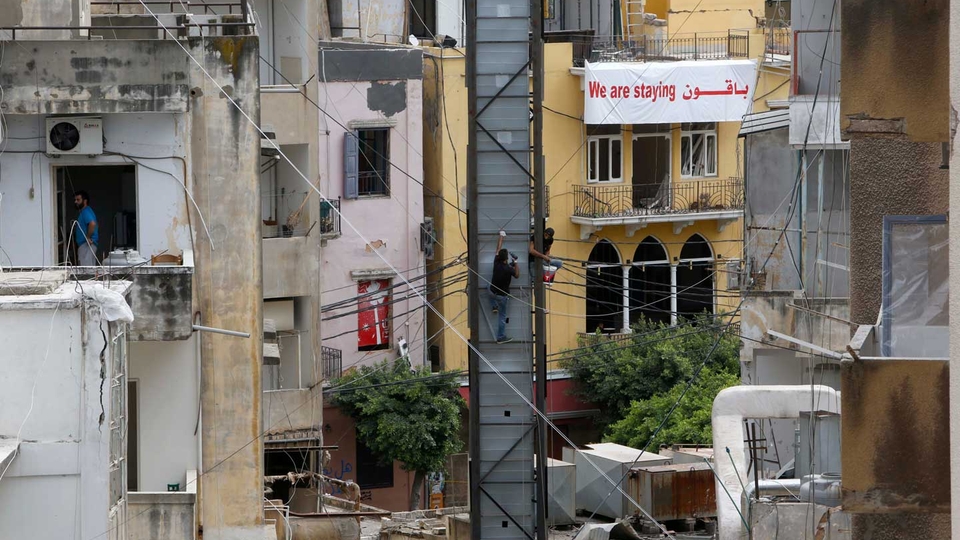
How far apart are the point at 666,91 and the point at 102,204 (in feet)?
87.8

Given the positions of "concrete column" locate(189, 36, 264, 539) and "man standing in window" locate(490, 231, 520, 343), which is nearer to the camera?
"concrete column" locate(189, 36, 264, 539)

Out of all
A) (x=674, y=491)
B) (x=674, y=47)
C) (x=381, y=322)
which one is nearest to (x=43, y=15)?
(x=674, y=491)

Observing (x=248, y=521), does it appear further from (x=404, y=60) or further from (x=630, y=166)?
(x=630, y=166)

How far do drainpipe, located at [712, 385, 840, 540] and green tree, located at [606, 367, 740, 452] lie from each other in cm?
1573

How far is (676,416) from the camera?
130ft

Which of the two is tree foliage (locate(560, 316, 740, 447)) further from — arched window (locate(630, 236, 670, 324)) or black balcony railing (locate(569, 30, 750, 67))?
black balcony railing (locate(569, 30, 750, 67))

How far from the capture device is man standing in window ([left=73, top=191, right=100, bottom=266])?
22.0 metres

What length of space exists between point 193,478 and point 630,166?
29.3 m

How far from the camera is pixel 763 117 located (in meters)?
27.1

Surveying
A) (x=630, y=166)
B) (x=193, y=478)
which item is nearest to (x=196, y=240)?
(x=193, y=478)

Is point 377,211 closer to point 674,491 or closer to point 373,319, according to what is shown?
point 373,319

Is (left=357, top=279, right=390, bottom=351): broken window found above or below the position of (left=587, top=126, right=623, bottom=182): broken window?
below

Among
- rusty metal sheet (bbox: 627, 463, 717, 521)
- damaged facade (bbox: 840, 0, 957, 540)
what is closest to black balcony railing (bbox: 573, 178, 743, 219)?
rusty metal sheet (bbox: 627, 463, 717, 521)

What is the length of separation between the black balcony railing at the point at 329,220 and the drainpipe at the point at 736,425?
17867 millimetres
